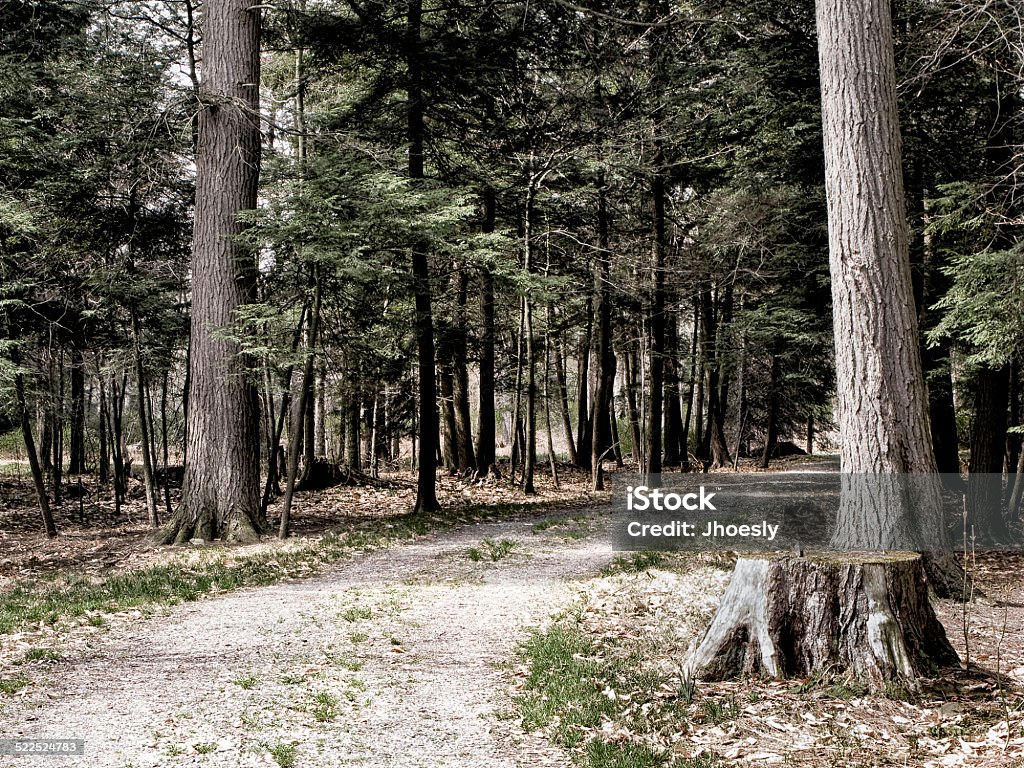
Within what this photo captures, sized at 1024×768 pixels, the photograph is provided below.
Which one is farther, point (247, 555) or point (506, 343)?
point (506, 343)

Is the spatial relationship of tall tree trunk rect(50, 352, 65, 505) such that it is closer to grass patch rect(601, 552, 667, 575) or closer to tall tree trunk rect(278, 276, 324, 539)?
tall tree trunk rect(278, 276, 324, 539)

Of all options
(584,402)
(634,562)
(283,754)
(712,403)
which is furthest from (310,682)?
(584,402)

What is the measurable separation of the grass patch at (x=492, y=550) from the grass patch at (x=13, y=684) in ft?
17.8

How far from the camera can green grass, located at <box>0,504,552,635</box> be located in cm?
721

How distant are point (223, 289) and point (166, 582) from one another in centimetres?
484

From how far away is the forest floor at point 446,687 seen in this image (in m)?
4.29

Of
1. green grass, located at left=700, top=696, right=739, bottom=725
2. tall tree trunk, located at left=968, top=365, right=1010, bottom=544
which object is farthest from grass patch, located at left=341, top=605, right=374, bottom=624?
tall tree trunk, located at left=968, top=365, right=1010, bottom=544

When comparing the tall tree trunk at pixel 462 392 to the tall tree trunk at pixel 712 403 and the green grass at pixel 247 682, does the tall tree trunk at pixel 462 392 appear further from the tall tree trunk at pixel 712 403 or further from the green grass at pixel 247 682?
the green grass at pixel 247 682

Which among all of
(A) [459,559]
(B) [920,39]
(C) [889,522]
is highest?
(B) [920,39]

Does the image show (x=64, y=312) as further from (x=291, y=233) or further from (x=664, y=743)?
(x=664, y=743)

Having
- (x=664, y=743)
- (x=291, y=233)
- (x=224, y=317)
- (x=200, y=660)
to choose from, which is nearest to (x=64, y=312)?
(x=224, y=317)

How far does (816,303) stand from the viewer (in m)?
13.6

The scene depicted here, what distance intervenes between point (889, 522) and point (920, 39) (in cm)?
635

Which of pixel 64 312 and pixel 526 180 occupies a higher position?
pixel 526 180
